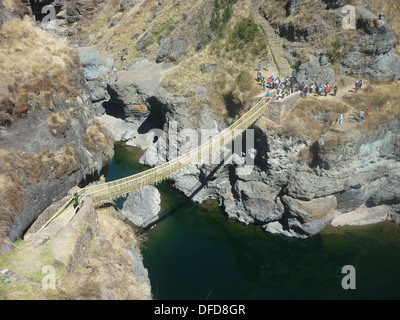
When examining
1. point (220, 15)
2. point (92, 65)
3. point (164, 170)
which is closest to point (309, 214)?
point (164, 170)

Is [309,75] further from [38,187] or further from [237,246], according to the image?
[38,187]

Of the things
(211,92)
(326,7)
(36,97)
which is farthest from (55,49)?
(326,7)

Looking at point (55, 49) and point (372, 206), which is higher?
point (55, 49)

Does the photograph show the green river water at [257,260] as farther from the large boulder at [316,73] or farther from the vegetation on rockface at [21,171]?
the large boulder at [316,73]

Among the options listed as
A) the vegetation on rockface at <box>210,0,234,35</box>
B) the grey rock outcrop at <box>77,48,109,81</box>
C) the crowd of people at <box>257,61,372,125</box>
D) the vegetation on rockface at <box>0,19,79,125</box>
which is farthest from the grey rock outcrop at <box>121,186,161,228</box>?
the grey rock outcrop at <box>77,48,109,81</box>

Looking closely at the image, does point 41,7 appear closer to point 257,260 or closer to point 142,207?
point 142,207
